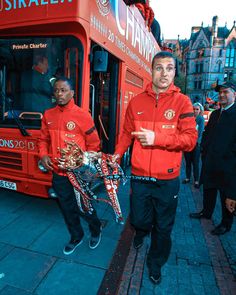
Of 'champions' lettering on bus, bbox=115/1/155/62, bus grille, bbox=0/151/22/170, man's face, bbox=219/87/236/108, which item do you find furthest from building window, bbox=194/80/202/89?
bus grille, bbox=0/151/22/170

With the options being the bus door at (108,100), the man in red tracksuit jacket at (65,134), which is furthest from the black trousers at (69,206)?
the bus door at (108,100)

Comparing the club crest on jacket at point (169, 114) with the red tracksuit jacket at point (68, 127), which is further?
the red tracksuit jacket at point (68, 127)

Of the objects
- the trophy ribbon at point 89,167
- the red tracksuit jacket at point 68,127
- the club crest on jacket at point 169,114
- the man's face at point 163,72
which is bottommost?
the trophy ribbon at point 89,167

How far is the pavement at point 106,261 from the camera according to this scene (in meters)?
2.48

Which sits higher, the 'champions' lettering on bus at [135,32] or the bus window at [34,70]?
the 'champions' lettering on bus at [135,32]

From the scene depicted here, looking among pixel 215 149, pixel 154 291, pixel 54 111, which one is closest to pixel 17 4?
pixel 54 111

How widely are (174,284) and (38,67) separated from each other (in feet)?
10.5

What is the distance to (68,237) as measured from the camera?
3.35 m

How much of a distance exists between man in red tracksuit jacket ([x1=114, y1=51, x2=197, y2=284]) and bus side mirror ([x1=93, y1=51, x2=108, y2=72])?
1.16m

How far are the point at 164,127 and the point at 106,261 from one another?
1.77 meters

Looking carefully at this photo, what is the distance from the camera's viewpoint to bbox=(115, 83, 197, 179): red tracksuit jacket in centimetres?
211

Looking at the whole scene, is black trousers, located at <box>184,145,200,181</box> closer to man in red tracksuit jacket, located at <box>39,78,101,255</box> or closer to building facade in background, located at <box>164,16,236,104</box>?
man in red tracksuit jacket, located at <box>39,78,101,255</box>

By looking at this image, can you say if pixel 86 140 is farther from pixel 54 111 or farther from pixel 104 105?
pixel 104 105

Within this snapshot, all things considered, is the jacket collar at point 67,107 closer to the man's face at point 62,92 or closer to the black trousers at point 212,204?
the man's face at point 62,92
